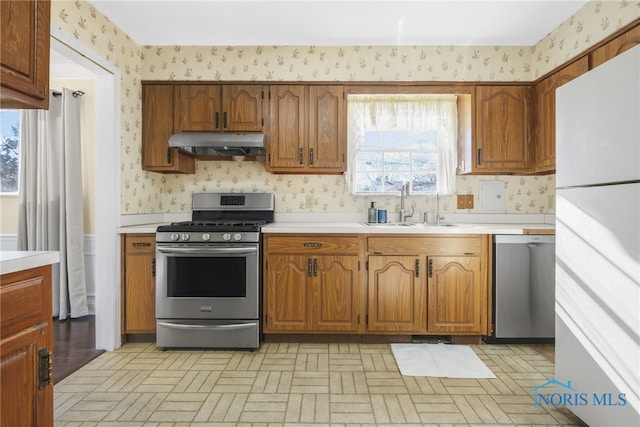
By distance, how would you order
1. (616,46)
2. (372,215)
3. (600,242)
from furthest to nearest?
(372,215) < (616,46) < (600,242)

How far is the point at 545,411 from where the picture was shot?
1935mm

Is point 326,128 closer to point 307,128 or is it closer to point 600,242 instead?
point 307,128

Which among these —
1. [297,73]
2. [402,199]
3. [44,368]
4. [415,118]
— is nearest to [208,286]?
[44,368]

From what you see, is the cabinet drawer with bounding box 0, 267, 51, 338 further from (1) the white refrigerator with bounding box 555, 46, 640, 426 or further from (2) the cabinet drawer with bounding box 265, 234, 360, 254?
(1) the white refrigerator with bounding box 555, 46, 640, 426

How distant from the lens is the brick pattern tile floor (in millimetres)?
1872

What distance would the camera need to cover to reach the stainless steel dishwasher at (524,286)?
279 cm

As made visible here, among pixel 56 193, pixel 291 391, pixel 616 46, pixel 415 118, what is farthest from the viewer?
pixel 56 193

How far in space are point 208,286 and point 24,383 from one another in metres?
1.50

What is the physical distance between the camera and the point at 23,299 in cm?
128

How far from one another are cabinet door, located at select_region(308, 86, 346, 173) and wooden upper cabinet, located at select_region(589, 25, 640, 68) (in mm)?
1780

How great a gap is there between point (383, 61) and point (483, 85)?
873 mm

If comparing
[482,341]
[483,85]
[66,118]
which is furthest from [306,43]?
[482,341]

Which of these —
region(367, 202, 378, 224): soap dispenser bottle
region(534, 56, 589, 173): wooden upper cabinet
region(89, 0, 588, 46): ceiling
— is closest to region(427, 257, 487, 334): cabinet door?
region(367, 202, 378, 224): soap dispenser bottle

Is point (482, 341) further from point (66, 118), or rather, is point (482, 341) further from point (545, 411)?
point (66, 118)
